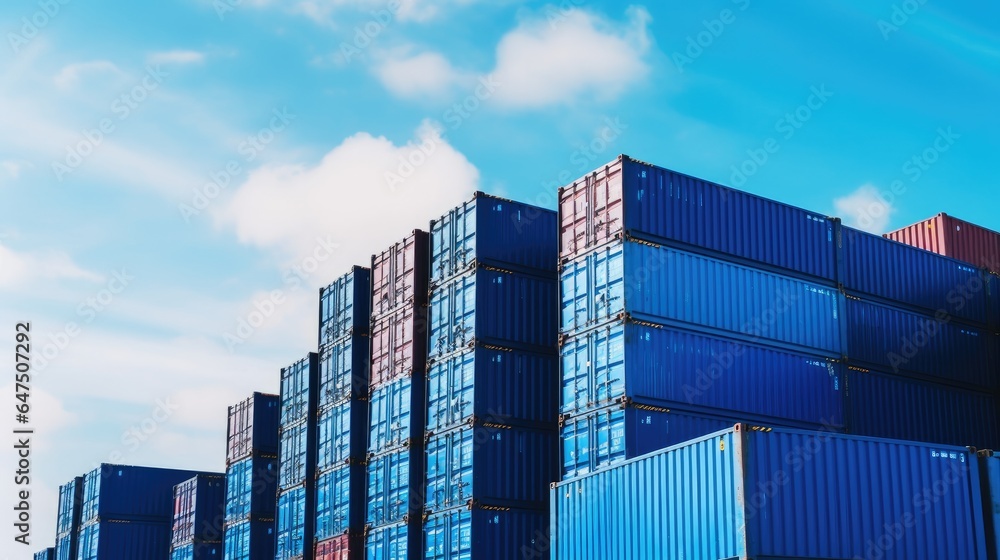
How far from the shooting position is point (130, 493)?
59.4 meters

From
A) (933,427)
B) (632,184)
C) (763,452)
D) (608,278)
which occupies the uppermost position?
(632,184)

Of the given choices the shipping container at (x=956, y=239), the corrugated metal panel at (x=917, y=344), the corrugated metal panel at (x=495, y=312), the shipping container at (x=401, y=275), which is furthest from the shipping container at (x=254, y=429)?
the shipping container at (x=956, y=239)

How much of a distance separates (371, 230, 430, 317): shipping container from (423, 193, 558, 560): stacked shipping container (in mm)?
1208

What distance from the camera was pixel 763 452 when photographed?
71.0ft

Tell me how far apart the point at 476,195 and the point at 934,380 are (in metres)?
15.9

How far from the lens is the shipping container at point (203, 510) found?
5243 centimetres

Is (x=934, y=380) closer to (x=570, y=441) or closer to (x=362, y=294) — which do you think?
(x=570, y=441)

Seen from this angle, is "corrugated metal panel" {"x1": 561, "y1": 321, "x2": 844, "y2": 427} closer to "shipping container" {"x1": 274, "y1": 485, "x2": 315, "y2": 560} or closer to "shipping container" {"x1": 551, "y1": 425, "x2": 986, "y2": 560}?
"shipping container" {"x1": 551, "y1": 425, "x2": 986, "y2": 560}

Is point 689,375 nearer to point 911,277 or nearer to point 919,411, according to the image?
point 919,411

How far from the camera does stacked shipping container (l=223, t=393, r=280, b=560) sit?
151ft

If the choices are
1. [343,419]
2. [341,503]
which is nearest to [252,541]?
[341,503]

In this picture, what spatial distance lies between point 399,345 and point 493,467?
646 centimetres

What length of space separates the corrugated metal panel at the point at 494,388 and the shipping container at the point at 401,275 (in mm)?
3334

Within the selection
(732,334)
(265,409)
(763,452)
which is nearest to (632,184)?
(732,334)
